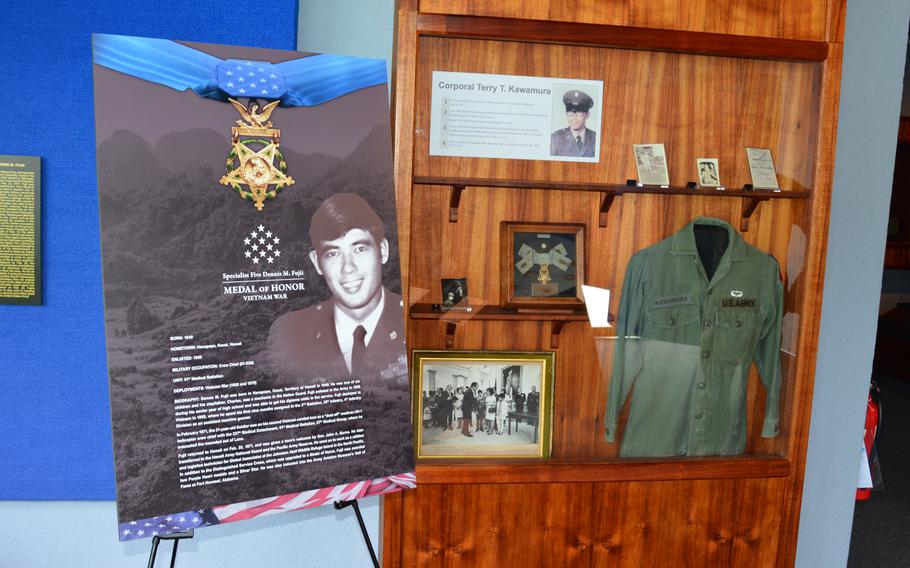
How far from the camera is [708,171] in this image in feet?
6.95

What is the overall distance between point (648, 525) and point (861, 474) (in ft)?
3.77

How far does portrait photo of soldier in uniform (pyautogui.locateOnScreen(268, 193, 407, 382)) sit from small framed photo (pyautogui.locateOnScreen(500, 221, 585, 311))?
0.53 metres

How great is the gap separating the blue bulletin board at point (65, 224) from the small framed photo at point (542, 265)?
3.07ft

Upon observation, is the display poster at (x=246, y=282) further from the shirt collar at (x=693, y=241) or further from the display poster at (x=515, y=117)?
the shirt collar at (x=693, y=241)

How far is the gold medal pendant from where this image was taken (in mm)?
1480

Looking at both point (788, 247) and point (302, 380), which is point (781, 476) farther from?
point (302, 380)

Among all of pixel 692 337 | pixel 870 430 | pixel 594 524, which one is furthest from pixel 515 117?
pixel 870 430

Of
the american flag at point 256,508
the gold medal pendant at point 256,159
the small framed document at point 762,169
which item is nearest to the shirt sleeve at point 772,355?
the small framed document at point 762,169

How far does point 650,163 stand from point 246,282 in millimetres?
1304

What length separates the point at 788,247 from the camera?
2.14 metres

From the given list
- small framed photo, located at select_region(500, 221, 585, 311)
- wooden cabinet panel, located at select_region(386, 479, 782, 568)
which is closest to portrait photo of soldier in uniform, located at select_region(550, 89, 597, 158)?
small framed photo, located at select_region(500, 221, 585, 311)

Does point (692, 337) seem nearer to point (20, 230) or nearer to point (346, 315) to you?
point (346, 315)

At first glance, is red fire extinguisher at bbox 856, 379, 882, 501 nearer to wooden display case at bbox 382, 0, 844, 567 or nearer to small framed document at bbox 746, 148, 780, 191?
wooden display case at bbox 382, 0, 844, 567

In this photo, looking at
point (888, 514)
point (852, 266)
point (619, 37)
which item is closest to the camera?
point (619, 37)
